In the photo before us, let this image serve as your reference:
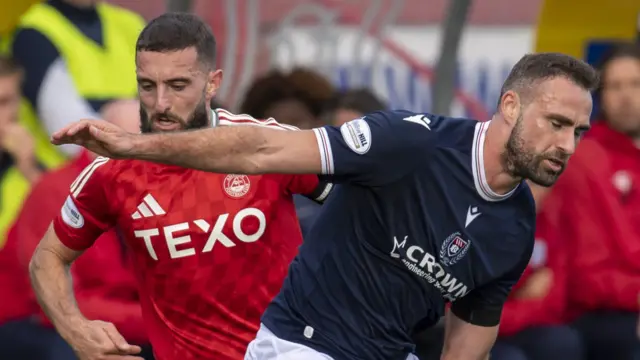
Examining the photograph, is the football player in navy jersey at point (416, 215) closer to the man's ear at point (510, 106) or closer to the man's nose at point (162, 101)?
the man's ear at point (510, 106)

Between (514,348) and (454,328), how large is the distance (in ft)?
6.67

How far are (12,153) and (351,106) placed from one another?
1629 millimetres

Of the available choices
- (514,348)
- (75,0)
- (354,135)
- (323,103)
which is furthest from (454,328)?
(75,0)

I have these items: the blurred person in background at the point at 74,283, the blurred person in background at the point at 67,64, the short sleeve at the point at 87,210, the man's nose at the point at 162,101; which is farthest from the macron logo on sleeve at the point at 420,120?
the blurred person in background at the point at 67,64

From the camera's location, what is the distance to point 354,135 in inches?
164

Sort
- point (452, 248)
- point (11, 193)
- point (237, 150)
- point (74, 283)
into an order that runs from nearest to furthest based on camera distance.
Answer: point (237, 150) → point (452, 248) → point (74, 283) → point (11, 193)

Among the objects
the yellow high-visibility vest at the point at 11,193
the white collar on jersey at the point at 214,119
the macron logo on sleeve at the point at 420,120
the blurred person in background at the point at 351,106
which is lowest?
the yellow high-visibility vest at the point at 11,193

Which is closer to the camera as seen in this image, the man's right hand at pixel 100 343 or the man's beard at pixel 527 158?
the man's beard at pixel 527 158

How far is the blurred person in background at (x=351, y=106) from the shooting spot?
6773 millimetres

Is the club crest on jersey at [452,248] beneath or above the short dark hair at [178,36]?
beneath

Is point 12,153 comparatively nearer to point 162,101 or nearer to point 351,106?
point 351,106

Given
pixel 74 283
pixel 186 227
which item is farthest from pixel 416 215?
pixel 74 283

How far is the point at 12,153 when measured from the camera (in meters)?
7.05

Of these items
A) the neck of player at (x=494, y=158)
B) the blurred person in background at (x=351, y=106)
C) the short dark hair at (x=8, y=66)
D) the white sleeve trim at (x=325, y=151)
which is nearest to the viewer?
the white sleeve trim at (x=325, y=151)
